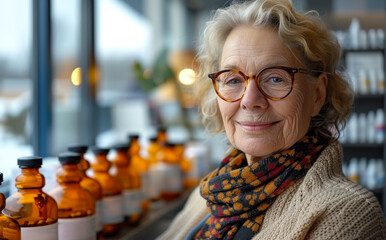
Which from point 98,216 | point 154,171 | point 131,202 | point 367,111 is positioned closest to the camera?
point 98,216

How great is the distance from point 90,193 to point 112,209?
11.9 inches

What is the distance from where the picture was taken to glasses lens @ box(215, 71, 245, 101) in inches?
56.1

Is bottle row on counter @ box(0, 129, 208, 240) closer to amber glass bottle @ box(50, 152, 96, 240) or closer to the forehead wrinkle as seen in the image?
amber glass bottle @ box(50, 152, 96, 240)

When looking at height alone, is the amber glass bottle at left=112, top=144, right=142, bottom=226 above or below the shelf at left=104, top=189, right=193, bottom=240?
above

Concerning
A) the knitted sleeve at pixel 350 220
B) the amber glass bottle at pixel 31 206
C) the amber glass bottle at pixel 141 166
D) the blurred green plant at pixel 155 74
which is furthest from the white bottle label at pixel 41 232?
the blurred green plant at pixel 155 74

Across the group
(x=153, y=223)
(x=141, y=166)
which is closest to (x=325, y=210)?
(x=153, y=223)

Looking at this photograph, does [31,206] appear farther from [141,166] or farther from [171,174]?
[171,174]

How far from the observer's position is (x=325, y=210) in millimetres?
1191

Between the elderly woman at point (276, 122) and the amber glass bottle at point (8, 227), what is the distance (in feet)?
1.70

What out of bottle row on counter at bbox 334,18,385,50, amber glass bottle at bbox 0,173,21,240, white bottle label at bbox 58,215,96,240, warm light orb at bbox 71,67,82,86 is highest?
bottle row on counter at bbox 334,18,385,50

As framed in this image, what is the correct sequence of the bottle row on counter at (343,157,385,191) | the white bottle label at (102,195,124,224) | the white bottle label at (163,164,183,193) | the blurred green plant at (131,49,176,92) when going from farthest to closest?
the bottle row on counter at (343,157,385,191)
the blurred green plant at (131,49,176,92)
the white bottle label at (163,164,183,193)
the white bottle label at (102,195,124,224)

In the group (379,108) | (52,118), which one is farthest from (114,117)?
(379,108)

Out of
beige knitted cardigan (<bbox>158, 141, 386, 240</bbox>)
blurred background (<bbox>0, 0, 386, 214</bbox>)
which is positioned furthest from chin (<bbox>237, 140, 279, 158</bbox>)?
blurred background (<bbox>0, 0, 386, 214</bbox>)

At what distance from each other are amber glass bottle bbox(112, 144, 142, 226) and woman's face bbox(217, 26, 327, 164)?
70 centimetres
